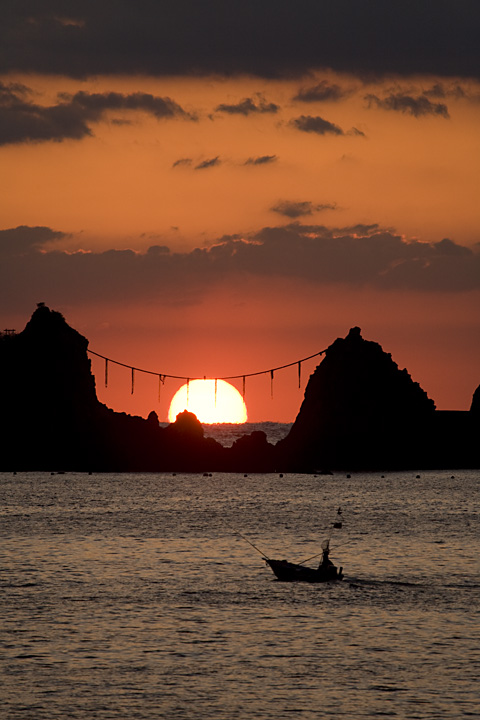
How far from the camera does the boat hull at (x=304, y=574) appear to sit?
227 ft

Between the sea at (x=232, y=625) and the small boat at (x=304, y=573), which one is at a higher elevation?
the small boat at (x=304, y=573)

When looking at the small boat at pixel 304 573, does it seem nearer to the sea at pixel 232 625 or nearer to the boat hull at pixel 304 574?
the boat hull at pixel 304 574

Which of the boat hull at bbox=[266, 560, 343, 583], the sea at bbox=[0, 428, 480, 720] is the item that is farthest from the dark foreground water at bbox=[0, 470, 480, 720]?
the boat hull at bbox=[266, 560, 343, 583]

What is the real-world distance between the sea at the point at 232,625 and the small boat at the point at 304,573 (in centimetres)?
83

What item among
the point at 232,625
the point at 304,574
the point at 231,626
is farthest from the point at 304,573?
the point at 231,626

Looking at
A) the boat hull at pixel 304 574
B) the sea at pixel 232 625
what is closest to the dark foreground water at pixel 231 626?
the sea at pixel 232 625

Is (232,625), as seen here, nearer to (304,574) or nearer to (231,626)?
(231,626)

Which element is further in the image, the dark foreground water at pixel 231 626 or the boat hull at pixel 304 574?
the boat hull at pixel 304 574

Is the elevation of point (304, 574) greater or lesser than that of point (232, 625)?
greater

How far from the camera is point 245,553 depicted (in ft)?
288

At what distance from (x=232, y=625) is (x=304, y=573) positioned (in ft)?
55.8

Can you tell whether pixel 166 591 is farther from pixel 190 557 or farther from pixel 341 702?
pixel 341 702

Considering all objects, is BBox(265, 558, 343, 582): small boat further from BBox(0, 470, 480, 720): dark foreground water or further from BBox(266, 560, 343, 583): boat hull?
BBox(0, 470, 480, 720): dark foreground water

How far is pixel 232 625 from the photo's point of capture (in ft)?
176
